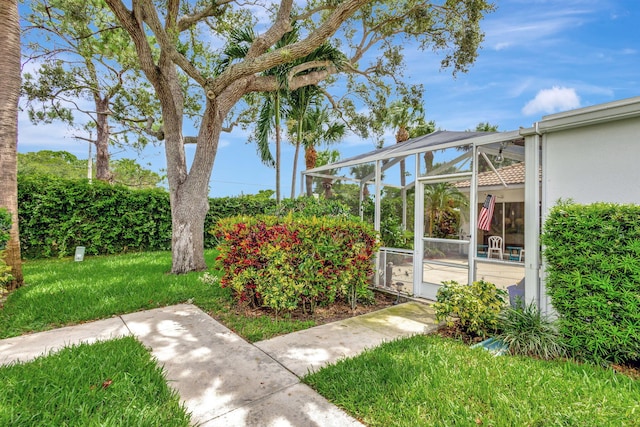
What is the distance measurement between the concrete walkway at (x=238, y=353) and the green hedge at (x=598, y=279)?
5.36ft

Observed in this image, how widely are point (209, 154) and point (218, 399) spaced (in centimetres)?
589

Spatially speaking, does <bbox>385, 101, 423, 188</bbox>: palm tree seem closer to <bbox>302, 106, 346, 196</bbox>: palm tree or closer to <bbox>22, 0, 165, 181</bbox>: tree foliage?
<bbox>302, 106, 346, 196</bbox>: palm tree

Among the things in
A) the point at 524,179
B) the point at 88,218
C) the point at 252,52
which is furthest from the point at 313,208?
the point at 88,218

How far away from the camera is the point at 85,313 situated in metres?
4.35

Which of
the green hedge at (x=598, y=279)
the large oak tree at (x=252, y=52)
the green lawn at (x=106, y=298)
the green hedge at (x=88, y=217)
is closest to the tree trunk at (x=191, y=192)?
the large oak tree at (x=252, y=52)

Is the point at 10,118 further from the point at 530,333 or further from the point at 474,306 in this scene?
the point at 530,333

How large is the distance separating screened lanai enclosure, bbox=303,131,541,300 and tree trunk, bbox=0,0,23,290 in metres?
6.57

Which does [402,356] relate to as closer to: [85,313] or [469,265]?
[469,265]

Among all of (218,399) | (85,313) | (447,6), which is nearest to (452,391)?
(218,399)

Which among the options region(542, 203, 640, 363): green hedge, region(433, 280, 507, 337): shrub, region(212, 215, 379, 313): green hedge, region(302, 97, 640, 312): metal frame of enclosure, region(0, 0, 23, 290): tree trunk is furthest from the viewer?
region(0, 0, 23, 290): tree trunk

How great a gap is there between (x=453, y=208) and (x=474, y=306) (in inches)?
80.1

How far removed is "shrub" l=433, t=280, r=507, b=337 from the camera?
3.67 metres

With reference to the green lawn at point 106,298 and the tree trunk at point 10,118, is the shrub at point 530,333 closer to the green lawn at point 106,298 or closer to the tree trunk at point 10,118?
the green lawn at point 106,298

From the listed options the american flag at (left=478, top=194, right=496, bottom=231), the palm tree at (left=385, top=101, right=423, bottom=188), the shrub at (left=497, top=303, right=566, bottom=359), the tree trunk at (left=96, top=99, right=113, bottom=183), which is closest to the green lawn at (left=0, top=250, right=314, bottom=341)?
the shrub at (left=497, top=303, right=566, bottom=359)
